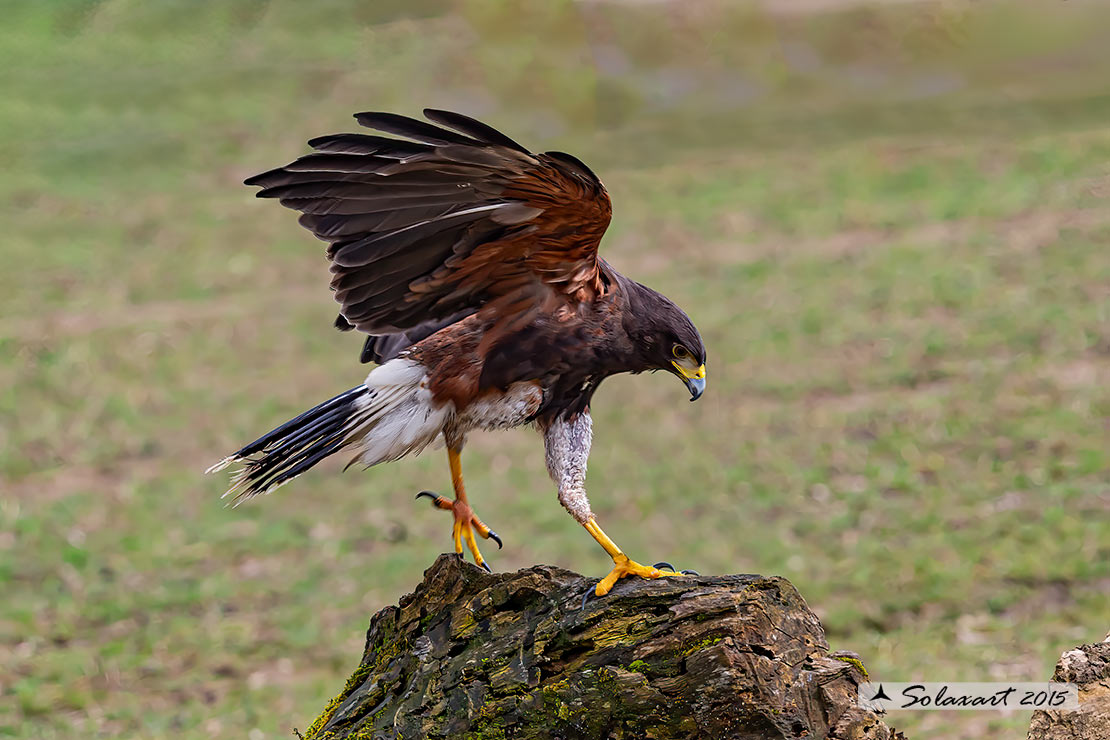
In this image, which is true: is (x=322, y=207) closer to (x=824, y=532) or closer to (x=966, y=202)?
(x=824, y=532)

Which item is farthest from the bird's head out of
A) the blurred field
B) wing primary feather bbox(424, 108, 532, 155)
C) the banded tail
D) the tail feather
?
the blurred field

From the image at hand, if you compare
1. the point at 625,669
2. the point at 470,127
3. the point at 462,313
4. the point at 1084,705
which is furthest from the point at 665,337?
the point at 1084,705

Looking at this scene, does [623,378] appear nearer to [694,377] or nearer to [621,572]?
[694,377]

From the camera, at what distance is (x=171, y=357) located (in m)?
11.5

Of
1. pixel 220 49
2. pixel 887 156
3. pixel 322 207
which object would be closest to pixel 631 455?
pixel 220 49

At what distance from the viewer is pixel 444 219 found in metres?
3.95

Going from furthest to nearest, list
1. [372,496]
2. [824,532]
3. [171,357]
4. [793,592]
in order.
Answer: [171,357], [372,496], [824,532], [793,592]

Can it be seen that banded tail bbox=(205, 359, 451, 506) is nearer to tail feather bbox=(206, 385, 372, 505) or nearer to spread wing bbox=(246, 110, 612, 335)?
tail feather bbox=(206, 385, 372, 505)

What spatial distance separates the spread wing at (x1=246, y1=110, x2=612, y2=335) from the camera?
371 cm

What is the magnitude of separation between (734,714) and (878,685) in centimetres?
47

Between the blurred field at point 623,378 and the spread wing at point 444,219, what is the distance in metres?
2.37

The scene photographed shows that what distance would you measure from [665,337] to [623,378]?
714 centimetres

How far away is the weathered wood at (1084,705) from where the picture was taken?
3.58m

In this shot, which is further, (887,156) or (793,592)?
(887,156)
